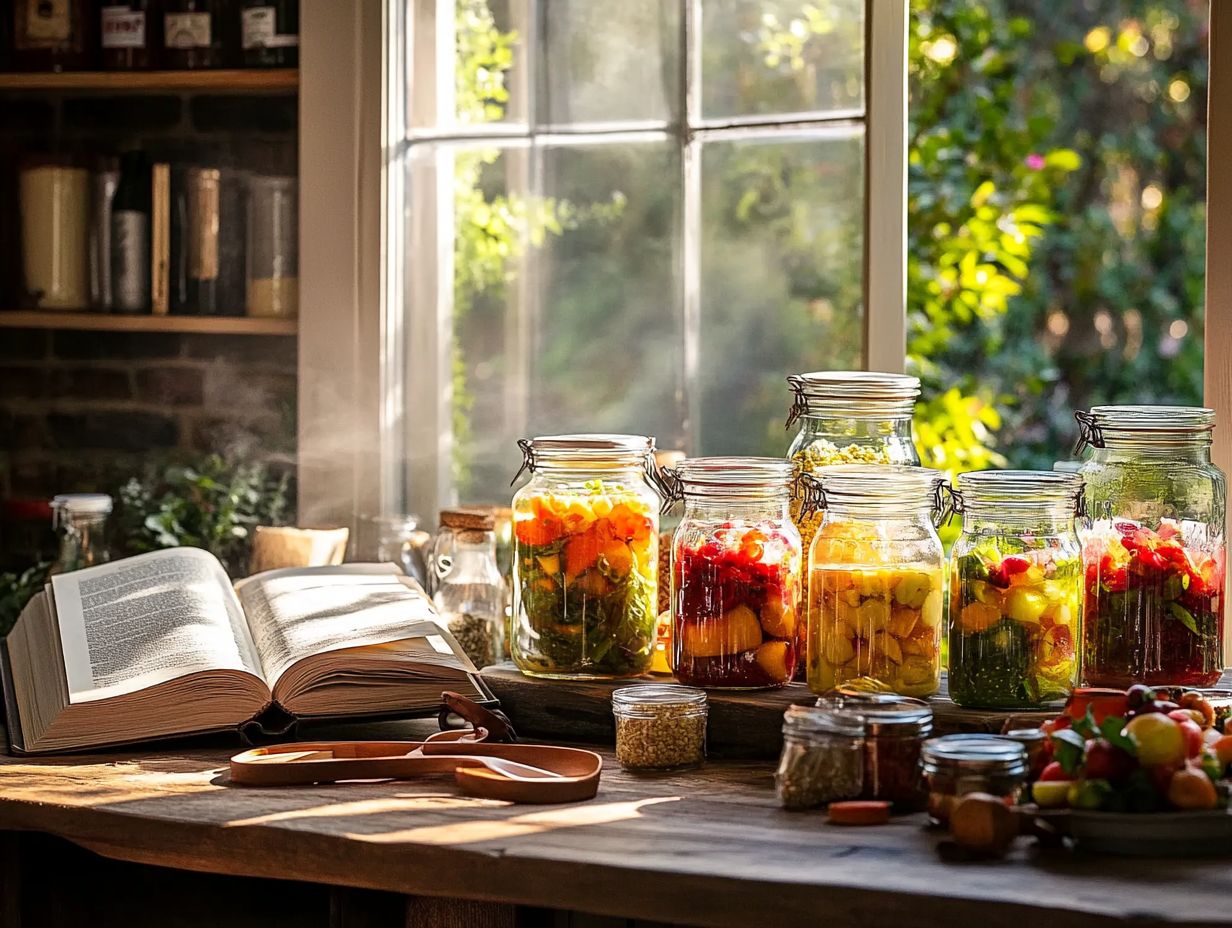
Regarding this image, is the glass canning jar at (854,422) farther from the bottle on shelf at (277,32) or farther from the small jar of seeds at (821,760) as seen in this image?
the bottle on shelf at (277,32)

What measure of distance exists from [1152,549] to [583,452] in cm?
58

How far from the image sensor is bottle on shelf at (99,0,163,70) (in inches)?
89.8

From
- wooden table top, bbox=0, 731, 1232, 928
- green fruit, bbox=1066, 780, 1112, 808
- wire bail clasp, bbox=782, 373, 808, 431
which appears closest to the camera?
wooden table top, bbox=0, 731, 1232, 928

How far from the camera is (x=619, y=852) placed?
107 centimetres

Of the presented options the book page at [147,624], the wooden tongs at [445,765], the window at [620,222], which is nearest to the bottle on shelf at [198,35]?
the window at [620,222]

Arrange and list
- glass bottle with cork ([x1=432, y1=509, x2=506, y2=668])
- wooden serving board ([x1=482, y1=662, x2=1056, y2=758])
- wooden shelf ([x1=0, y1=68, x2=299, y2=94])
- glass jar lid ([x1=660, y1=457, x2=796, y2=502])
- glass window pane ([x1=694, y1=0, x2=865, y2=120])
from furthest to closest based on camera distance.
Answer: wooden shelf ([x1=0, y1=68, x2=299, y2=94]) < glass window pane ([x1=694, y1=0, x2=865, y2=120]) < glass bottle with cork ([x1=432, y1=509, x2=506, y2=668]) < glass jar lid ([x1=660, y1=457, x2=796, y2=502]) < wooden serving board ([x1=482, y1=662, x2=1056, y2=758])

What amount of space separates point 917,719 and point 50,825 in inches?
29.2

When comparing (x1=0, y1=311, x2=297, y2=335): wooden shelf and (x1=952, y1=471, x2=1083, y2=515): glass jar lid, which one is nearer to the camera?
(x1=952, y1=471, x2=1083, y2=515): glass jar lid

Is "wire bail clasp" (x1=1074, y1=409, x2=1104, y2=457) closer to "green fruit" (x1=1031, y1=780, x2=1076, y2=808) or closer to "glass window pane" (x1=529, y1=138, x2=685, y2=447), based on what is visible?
"green fruit" (x1=1031, y1=780, x2=1076, y2=808)

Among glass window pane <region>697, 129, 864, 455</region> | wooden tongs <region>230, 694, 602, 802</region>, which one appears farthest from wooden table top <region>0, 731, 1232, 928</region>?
glass window pane <region>697, 129, 864, 455</region>

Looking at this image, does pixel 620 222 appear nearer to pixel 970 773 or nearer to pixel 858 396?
pixel 858 396

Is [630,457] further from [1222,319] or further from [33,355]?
[33,355]

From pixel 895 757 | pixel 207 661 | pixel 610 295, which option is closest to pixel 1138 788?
pixel 895 757

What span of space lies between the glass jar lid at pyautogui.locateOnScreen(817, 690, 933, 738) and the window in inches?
32.1
